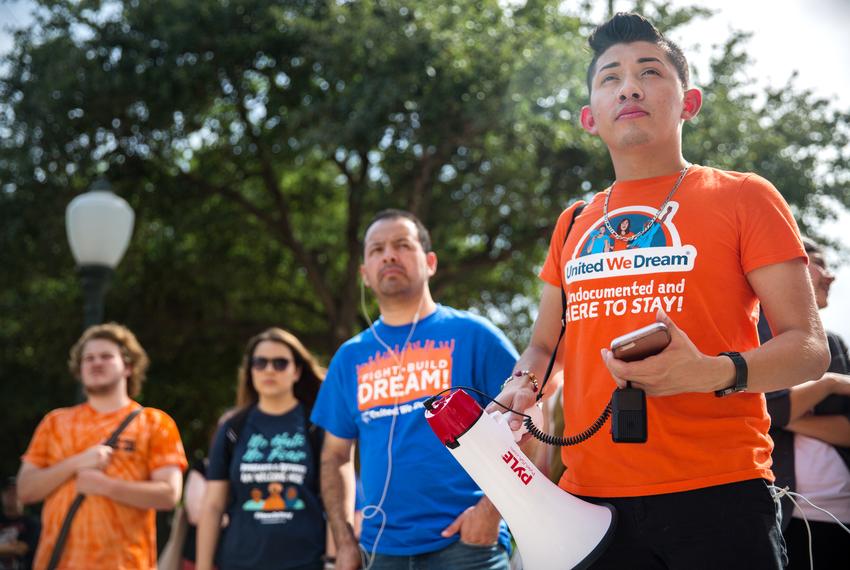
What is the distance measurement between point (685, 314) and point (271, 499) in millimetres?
3251

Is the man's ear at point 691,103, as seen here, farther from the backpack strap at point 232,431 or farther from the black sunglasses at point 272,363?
the backpack strap at point 232,431

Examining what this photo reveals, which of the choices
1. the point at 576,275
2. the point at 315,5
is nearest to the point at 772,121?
the point at 315,5

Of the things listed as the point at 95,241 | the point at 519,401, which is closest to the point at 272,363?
the point at 95,241

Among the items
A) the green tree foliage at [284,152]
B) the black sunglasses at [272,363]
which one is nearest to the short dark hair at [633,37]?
the black sunglasses at [272,363]

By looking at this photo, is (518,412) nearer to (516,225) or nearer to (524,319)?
(516,225)

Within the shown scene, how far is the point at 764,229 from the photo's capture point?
88.5 inches

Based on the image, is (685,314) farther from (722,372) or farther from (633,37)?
(633,37)

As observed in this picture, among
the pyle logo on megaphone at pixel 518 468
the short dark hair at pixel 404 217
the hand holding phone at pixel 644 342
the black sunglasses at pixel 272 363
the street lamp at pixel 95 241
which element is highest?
the street lamp at pixel 95 241

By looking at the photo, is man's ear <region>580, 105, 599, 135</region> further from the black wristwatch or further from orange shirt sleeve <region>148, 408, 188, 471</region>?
orange shirt sleeve <region>148, 408, 188, 471</region>

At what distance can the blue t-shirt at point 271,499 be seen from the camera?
4.80m

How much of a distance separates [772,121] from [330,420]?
35.3ft

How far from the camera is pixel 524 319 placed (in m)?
16.7

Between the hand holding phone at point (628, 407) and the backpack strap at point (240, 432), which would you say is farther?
the backpack strap at point (240, 432)

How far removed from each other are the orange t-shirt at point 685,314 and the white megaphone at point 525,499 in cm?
11
